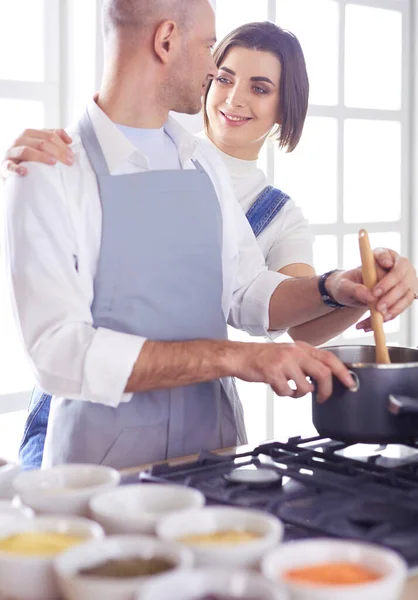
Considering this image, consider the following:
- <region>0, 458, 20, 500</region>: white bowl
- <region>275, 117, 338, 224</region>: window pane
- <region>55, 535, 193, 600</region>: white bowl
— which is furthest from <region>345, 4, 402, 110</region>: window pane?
<region>55, 535, 193, 600</region>: white bowl

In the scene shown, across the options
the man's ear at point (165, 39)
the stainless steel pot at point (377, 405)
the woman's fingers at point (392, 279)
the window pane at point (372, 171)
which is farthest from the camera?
the window pane at point (372, 171)

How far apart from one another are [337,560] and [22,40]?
7.87 ft

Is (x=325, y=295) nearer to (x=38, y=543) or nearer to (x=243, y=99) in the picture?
Result: (x=243, y=99)

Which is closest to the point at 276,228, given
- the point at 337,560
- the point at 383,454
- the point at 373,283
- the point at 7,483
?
the point at 373,283

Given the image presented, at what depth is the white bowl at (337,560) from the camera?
2.76 feet

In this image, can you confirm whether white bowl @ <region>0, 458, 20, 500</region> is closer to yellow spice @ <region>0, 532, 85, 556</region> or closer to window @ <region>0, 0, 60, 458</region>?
yellow spice @ <region>0, 532, 85, 556</region>

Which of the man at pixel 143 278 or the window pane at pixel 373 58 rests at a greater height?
the window pane at pixel 373 58

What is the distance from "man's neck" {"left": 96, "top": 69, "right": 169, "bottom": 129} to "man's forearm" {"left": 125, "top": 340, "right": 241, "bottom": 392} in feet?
1.66

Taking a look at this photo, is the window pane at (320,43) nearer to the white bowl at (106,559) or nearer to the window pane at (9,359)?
the window pane at (9,359)

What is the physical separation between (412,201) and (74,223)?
9.84 ft

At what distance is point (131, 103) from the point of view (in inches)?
72.5

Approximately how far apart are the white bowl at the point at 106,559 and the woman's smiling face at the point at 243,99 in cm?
180

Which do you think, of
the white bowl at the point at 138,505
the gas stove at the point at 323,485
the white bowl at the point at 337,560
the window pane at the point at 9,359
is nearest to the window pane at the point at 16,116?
the window pane at the point at 9,359

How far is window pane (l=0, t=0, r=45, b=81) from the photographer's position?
295 cm
